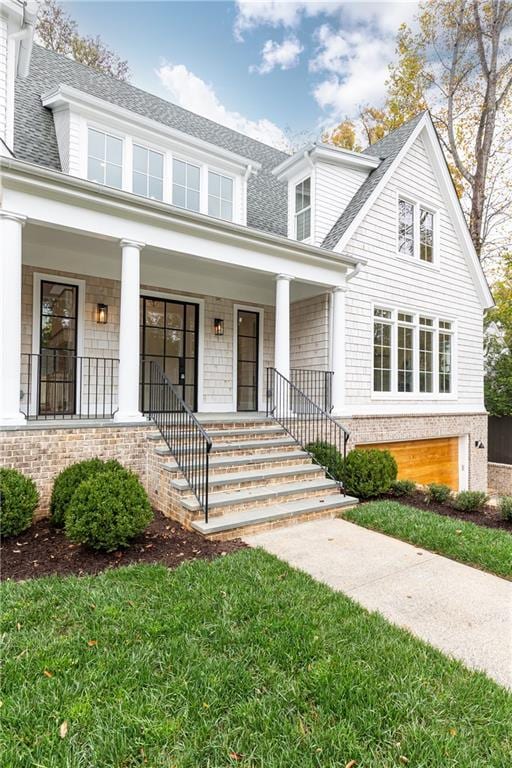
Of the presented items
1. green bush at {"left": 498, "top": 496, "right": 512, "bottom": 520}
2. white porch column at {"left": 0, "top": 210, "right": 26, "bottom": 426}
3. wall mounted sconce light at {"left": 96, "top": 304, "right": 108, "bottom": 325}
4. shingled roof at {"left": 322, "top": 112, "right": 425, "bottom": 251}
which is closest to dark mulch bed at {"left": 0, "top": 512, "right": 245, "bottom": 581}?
white porch column at {"left": 0, "top": 210, "right": 26, "bottom": 426}

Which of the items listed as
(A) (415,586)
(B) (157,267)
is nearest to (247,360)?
(B) (157,267)

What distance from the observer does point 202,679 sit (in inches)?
95.7

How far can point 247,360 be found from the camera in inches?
401

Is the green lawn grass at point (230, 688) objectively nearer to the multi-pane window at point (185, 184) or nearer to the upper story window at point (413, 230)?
the multi-pane window at point (185, 184)

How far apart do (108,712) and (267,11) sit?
11774 mm

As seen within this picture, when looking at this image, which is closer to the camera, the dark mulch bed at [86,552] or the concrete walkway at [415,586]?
the concrete walkway at [415,586]

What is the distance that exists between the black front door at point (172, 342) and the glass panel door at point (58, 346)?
1393 millimetres

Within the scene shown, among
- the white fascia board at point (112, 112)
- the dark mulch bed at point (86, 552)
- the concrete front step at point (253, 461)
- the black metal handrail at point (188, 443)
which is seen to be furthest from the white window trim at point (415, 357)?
the dark mulch bed at point (86, 552)

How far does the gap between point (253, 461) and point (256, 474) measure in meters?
0.24

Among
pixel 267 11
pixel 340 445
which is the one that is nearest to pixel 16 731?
pixel 340 445

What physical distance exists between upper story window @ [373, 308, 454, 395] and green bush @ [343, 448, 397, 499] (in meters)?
2.97

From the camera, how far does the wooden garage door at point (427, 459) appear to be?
10.1 m

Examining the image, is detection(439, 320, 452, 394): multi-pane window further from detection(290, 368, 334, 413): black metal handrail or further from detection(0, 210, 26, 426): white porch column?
detection(0, 210, 26, 426): white porch column

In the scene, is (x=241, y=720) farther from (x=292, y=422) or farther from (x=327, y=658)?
(x=292, y=422)
